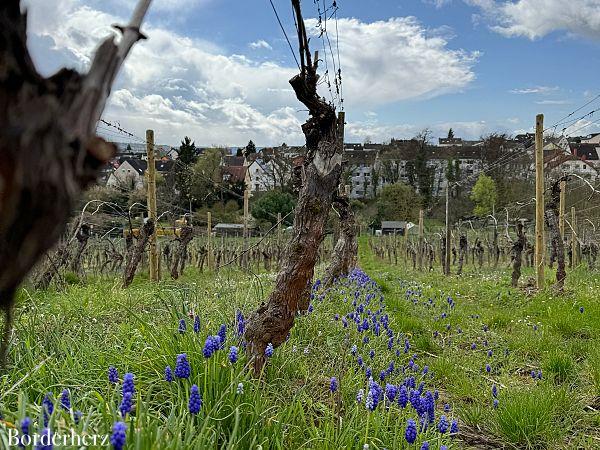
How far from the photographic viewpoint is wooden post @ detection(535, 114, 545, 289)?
998 cm

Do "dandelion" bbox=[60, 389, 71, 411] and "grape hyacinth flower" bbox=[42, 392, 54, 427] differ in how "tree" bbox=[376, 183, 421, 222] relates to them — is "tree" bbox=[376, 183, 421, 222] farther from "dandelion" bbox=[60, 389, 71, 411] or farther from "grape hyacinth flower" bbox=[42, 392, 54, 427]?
"grape hyacinth flower" bbox=[42, 392, 54, 427]

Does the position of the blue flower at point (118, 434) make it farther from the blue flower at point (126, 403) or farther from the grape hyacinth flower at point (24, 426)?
the blue flower at point (126, 403)

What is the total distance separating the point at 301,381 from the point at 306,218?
1.52 metres

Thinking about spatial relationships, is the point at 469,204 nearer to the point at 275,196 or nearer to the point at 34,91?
the point at 275,196

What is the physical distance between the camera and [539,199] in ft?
32.8

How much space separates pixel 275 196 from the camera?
4284cm

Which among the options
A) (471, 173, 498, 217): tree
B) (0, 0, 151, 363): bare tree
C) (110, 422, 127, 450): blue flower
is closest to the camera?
(0, 0, 151, 363): bare tree

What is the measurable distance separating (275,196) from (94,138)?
139 feet

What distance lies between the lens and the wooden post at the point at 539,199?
9.98m

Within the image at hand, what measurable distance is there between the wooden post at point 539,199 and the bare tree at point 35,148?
1054cm

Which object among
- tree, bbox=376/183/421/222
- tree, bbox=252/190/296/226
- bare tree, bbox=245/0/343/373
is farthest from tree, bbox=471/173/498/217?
bare tree, bbox=245/0/343/373

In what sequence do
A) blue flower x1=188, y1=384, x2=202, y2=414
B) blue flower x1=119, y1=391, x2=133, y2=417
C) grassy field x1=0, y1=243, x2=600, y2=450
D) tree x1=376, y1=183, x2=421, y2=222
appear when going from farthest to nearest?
tree x1=376, y1=183, x2=421, y2=222 → grassy field x1=0, y1=243, x2=600, y2=450 → blue flower x1=188, y1=384, x2=202, y2=414 → blue flower x1=119, y1=391, x2=133, y2=417

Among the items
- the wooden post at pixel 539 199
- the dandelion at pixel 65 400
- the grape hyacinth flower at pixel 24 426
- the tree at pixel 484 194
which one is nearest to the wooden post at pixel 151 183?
the wooden post at pixel 539 199

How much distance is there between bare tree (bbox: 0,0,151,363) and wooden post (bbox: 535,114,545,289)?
10.5m
